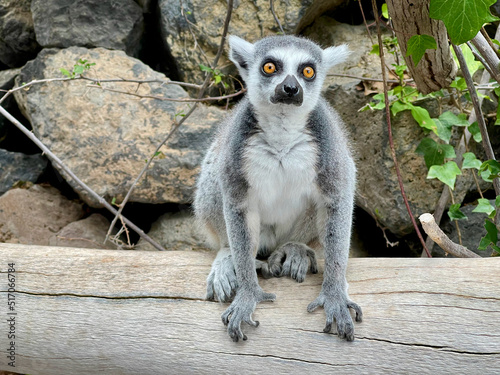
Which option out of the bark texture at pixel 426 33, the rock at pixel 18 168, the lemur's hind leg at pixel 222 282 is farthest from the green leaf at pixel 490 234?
the rock at pixel 18 168

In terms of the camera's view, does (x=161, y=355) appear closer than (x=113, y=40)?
Yes

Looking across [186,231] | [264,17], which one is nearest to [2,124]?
[186,231]

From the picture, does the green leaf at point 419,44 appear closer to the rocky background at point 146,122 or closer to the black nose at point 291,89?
the black nose at point 291,89

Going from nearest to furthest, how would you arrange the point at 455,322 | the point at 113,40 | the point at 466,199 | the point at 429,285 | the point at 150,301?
the point at 455,322
the point at 429,285
the point at 150,301
the point at 466,199
the point at 113,40

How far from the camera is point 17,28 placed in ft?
15.7

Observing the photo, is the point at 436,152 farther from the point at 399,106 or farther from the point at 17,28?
the point at 17,28

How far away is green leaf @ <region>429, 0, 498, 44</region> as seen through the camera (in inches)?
87.1

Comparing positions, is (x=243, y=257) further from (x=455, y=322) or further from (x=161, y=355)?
(x=455, y=322)

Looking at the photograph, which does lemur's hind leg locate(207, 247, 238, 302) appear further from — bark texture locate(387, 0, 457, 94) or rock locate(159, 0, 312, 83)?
rock locate(159, 0, 312, 83)

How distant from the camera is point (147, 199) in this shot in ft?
14.3

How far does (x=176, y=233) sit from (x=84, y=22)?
2.10 m

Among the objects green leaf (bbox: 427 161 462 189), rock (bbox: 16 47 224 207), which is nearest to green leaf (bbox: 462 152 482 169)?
green leaf (bbox: 427 161 462 189)

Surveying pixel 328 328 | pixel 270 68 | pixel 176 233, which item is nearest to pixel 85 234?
pixel 176 233

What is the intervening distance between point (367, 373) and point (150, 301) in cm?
117
